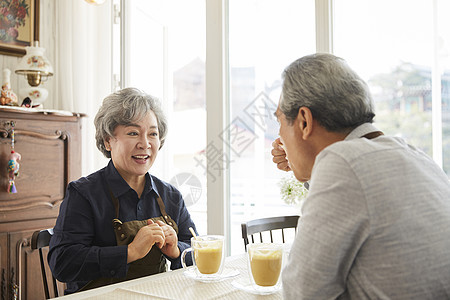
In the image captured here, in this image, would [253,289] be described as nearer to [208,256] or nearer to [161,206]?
[208,256]

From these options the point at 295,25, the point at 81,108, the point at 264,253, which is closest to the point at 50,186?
the point at 81,108

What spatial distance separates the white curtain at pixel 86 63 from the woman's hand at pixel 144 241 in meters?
2.08

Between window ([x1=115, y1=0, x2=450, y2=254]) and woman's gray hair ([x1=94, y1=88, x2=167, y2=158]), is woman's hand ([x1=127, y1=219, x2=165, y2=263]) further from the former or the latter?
window ([x1=115, y1=0, x2=450, y2=254])

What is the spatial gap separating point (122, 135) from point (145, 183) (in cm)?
23

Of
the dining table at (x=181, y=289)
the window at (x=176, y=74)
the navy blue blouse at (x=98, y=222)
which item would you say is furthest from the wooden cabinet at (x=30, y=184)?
the dining table at (x=181, y=289)

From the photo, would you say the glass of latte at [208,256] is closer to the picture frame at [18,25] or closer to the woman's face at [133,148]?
the woman's face at [133,148]

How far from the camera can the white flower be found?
2.39m

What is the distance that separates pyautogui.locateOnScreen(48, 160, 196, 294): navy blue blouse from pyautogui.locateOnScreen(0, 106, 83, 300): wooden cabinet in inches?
48.9

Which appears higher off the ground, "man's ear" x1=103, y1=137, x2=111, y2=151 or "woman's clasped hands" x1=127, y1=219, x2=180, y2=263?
"man's ear" x1=103, y1=137, x2=111, y2=151

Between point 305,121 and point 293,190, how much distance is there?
136cm

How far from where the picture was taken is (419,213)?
844 mm

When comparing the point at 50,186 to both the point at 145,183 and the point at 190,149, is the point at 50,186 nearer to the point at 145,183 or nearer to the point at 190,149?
the point at 190,149

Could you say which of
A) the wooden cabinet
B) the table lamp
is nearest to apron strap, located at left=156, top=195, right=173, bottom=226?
the wooden cabinet

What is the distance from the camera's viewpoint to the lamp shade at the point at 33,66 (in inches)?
130
